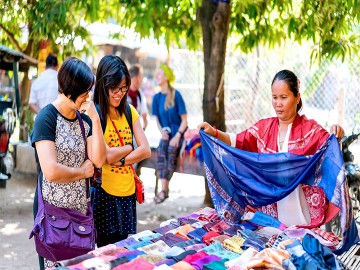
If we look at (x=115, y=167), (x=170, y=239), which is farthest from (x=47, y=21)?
(x=170, y=239)

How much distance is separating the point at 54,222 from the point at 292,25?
4231 millimetres

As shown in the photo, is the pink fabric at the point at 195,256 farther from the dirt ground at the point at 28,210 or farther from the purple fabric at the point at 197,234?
the dirt ground at the point at 28,210

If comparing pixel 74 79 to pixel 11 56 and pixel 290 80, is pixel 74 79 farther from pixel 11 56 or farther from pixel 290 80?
pixel 11 56

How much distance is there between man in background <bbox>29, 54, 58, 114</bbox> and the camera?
751 cm

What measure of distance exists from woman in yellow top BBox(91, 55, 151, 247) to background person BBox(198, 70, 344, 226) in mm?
958

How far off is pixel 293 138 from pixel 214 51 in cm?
304

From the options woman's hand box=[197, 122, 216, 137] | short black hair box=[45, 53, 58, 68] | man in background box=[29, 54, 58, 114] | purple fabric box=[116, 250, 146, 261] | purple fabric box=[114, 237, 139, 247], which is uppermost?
short black hair box=[45, 53, 58, 68]

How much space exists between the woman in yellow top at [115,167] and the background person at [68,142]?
1.02 ft

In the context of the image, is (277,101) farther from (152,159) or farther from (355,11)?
(152,159)

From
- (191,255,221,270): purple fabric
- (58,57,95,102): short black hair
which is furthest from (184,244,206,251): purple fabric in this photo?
(58,57,95,102): short black hair

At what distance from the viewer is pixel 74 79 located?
10.6 feet

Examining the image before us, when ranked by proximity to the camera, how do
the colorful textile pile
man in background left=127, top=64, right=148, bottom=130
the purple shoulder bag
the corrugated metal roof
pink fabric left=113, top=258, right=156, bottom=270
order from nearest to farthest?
pink fabric left=113, top=258, right=156, bottom=270 < the purple shoulder bag < the colorful textile pile < man in background left=127, top=64, right=148, bottom=130 < the corrugated metal roof

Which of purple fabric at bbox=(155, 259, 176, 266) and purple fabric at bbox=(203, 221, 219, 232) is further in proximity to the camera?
purple fabric at bbox=(203, 221, 219, 232)

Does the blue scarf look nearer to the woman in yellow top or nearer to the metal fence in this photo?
the woman in yellow top
